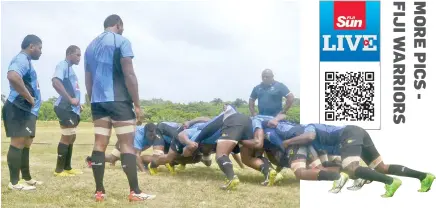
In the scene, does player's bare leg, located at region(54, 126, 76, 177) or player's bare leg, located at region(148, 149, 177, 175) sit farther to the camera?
player's bare leg, located at region(148, 149, 177, 175)

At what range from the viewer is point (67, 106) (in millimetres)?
5945

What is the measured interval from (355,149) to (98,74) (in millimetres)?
2292

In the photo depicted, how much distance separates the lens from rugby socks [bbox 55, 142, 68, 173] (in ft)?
19.9

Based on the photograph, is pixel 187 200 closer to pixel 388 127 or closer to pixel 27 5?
pixel 388 127

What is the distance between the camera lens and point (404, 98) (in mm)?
5117

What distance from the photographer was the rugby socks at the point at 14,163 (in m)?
5.54

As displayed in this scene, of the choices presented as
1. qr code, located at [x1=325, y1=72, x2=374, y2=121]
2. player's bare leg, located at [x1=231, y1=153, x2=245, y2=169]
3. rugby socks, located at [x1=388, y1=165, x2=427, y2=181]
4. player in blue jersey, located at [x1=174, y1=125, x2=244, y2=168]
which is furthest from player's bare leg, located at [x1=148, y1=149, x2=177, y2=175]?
rugby socks, located at [x1=388, y1=165, x2=427, y2=181]

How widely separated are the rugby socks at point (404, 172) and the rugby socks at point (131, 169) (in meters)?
2.14

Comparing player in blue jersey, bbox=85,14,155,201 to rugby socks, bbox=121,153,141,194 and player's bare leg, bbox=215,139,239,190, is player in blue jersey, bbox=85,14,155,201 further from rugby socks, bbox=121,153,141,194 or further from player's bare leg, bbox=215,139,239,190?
player's bare leg, bbox=215,139,239,190

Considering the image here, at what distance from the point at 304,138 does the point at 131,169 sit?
158 cm

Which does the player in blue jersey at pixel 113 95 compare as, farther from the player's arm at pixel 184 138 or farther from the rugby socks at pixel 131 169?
the player's arm at pixel 184 138

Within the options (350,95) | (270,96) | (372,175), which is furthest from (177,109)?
(372,175)

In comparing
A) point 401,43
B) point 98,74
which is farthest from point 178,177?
point 401,43

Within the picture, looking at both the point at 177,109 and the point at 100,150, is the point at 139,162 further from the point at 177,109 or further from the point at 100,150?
the point at 100,150
